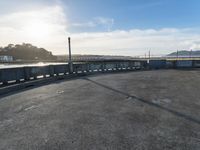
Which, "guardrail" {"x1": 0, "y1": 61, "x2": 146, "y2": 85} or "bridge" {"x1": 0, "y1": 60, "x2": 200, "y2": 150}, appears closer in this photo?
"bridge" {"x1": 0, "y1": 60, "x2": 200, "y2": 150}

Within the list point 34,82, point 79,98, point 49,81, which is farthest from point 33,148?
point 49,81

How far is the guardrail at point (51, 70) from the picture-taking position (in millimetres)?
12472

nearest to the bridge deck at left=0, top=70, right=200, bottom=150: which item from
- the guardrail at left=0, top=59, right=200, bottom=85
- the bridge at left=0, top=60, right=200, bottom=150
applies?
the bridge at left=0, top=60, right=200, bottom=150

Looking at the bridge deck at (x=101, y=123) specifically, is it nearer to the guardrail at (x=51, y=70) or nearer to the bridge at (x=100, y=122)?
the bridge at (x=100, y=122)

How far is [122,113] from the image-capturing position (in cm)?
626

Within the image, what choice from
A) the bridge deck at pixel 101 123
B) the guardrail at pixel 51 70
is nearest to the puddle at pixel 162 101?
the bridge deck at pixel 101 123

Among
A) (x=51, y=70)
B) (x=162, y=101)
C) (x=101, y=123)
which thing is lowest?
(x=101, y=123)

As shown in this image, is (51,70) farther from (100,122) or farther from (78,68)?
(100,122)

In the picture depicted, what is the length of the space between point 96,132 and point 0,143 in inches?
99.5

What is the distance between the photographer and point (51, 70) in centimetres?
1641

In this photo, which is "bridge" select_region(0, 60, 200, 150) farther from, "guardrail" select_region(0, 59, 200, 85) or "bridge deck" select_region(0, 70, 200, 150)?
"guardrail" select_region(0, 59, 200, 85)

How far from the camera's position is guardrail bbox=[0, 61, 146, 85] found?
12.5m

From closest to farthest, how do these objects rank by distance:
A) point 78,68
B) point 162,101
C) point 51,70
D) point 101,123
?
point 101,123
point 162,101
point 51,70
point 78,68

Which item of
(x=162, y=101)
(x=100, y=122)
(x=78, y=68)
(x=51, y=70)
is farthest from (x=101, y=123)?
(x=78, y=68)
